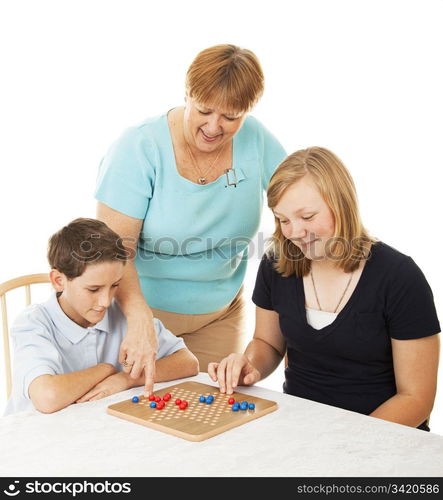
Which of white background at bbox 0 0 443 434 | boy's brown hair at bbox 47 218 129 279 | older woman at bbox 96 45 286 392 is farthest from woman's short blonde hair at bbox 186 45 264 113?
white background at bbox 0 0 443 434

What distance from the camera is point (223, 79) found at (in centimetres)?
165

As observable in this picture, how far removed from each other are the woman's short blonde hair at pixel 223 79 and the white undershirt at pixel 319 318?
0.53 metres

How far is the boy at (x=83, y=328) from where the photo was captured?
1538 mm

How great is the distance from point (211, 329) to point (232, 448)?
35.1 inches

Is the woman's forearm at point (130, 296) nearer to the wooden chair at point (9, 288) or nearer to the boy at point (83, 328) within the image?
the boy at point (83, 328)

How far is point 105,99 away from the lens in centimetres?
281

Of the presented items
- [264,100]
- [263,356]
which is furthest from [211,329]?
[264,100]

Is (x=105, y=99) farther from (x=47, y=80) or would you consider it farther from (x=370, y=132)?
(x=370, y=132)

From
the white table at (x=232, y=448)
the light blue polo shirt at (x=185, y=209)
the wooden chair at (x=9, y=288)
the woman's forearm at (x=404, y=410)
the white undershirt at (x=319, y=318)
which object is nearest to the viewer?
the white table at (x=232, y=448)

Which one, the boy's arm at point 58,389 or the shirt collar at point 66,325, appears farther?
the shirt collar at point 66,325

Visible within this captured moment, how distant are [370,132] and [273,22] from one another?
617mm

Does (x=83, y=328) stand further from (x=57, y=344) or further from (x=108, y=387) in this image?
(x=108, y=387)

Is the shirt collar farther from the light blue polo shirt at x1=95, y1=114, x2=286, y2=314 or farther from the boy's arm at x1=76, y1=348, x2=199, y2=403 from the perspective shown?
the light blue polo shirt at x1=95, y1=114, x2=286, y2=314

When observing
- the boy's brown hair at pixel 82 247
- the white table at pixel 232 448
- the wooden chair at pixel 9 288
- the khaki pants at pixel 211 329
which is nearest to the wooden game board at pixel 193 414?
the white table at pixel 232 448
